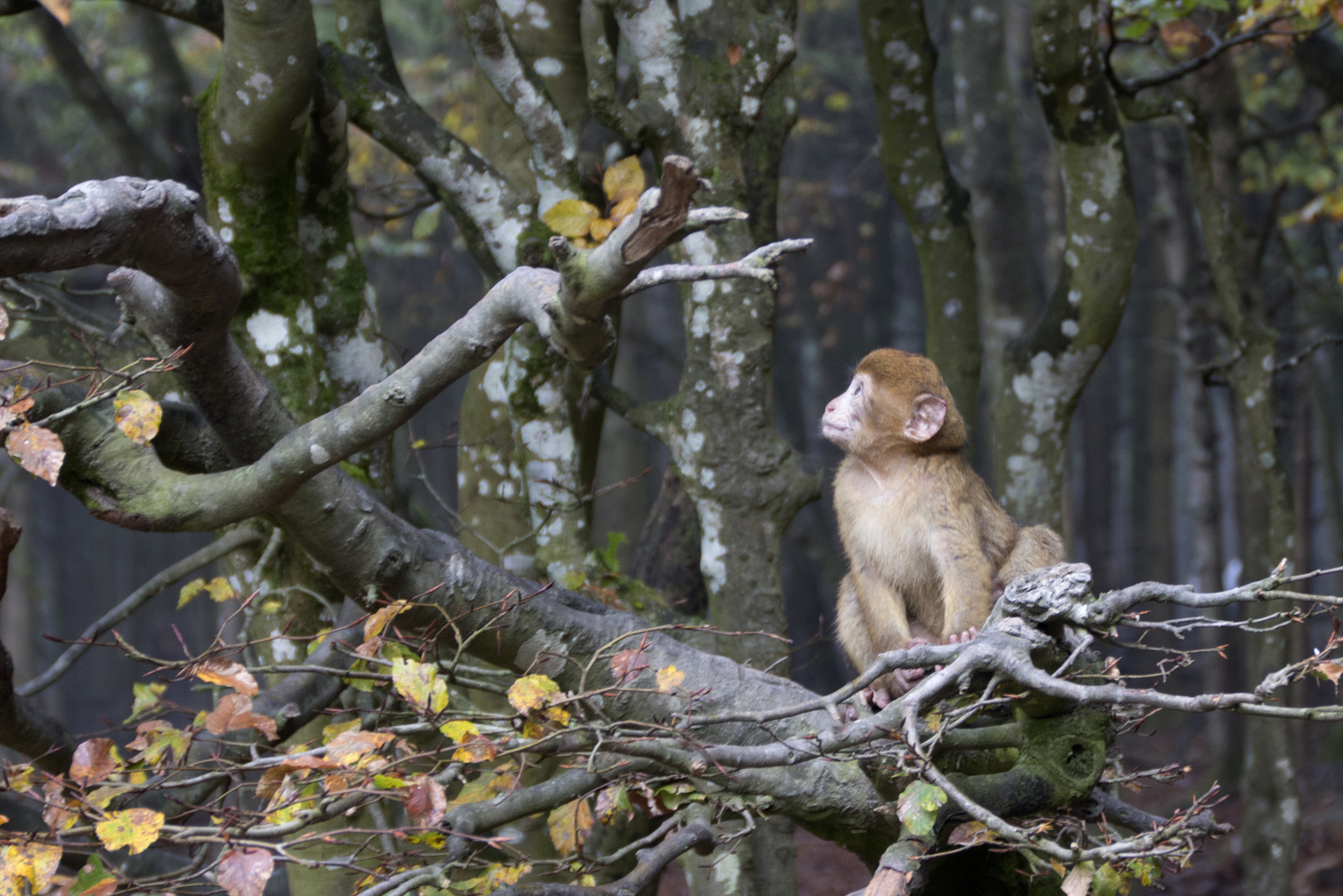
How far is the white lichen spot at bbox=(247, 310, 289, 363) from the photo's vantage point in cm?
394

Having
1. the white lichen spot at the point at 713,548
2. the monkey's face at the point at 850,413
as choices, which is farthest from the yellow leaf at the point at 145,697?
the monkey's face at the point at 850,413

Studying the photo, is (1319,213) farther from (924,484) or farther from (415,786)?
(415,786)

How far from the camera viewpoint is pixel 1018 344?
5.73 m

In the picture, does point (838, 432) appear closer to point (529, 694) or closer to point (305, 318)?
point (529, 694)

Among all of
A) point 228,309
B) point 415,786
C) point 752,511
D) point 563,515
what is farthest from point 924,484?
point 228,309

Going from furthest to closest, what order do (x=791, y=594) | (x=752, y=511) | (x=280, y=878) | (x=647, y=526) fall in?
(x=791, y=594) < (x=647, y=526) < (x=280, y=878) < (x=752, y=511)

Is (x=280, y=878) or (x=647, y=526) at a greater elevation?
(x=647, y=526)

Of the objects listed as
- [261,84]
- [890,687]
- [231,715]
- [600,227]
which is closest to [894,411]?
[890,687]

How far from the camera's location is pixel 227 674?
2590mm

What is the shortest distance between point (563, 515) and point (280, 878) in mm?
2646

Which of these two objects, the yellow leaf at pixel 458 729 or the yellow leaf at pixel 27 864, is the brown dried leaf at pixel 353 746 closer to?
the yellow leaf at pixel 458 729

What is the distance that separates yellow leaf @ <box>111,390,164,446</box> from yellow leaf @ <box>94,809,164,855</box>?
806 mm

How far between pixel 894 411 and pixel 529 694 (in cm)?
185

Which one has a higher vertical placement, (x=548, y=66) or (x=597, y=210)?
(x=548, y=66)
